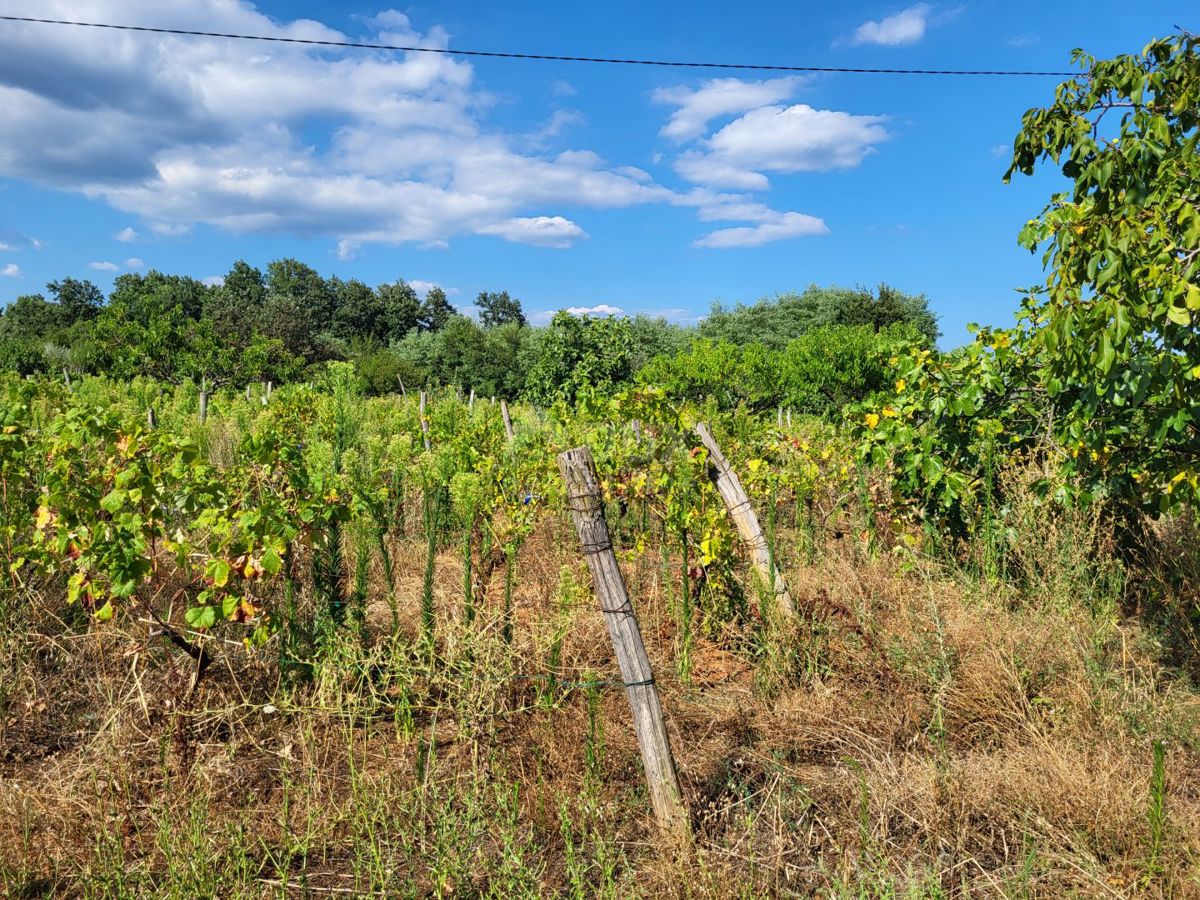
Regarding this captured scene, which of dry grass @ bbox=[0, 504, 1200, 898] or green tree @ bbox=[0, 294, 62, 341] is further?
green tree @ bbox=[0, 294, 62, 341]

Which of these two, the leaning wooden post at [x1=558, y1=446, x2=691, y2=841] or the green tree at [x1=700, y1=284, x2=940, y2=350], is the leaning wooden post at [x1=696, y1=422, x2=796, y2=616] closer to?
the leaning wooden post at [x1=558, y1=446, x2=691, y2=841]

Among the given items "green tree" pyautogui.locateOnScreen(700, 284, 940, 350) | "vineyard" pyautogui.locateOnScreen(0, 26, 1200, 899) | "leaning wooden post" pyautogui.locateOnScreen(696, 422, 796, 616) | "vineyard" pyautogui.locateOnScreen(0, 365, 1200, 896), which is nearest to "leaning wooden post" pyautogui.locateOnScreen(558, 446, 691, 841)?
"vineyard" pyautogui.locateOnScreen(0, 26, 1200, 899)

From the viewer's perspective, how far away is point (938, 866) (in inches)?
90.8

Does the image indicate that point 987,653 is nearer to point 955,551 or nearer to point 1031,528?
point 1031,528

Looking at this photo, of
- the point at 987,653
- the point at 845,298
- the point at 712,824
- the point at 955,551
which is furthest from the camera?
the point at 845,298

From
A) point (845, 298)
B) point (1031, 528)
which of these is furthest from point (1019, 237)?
point (845, 298)

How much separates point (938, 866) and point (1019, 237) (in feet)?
9.16

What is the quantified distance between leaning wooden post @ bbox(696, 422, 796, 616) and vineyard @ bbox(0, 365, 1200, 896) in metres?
0.08

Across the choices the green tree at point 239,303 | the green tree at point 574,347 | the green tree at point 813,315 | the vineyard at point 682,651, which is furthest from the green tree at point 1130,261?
the green tree at point 813,315

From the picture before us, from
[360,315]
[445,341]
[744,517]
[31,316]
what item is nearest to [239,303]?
[360,315]

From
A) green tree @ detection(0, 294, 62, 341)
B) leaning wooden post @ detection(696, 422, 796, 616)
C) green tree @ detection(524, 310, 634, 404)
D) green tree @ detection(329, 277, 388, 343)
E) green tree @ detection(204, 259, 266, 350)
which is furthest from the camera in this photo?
green tree @ detection(329, 277, 388, 343)

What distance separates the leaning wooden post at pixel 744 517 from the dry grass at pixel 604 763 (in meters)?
0.26

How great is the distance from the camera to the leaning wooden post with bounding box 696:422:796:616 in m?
4.11

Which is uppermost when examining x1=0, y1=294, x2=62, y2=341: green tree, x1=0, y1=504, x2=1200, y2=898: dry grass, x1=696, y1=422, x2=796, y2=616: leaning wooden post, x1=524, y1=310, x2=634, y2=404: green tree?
x1=0, y1=294, x2=62, y2=341: green tree
